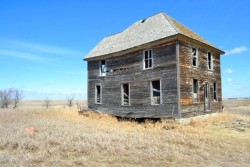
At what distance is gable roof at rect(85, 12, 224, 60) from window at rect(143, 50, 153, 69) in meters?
0.82

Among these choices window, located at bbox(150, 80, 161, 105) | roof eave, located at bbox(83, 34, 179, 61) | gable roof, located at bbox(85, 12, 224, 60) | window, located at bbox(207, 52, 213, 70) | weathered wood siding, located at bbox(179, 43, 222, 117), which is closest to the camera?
weathered wood siding, located at bbox(179, 43, 222, 117)

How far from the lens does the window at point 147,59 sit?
744 inches

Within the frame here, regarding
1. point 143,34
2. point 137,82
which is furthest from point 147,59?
point 143,34

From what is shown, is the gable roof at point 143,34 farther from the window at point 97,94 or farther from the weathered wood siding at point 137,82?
the window at point 97,94

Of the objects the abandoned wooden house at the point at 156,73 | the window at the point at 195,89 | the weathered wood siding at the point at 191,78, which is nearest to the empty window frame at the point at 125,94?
the abandoned wooden house at the point at 156,73

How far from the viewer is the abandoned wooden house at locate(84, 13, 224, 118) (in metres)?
17.2

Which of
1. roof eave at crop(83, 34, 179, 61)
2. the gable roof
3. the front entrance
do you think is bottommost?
the front entrance

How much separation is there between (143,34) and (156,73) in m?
3.96

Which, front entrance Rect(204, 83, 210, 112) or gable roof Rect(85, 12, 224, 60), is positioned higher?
gable roof Rect(85, 12, 224, 60)

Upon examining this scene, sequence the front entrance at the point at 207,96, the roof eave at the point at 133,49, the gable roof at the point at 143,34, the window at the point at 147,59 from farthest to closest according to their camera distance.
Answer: the front entrance at the point at 207,96 → the window at the point at 147,59 → the gable roof at the point at 143,34 → the roof eave at the point at 133,49

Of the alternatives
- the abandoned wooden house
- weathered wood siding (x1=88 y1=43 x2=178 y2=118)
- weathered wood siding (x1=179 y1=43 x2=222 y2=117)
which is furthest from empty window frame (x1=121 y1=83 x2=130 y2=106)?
weathered wood siding (x1=179 y1=43 x2=222 y2=117)

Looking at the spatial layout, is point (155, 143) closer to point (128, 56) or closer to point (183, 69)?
point (183, 69)

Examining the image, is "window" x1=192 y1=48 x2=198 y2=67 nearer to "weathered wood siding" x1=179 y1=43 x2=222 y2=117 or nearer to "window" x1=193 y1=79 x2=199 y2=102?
"weathered wood siding" x1=179 y1=43 x2=222 y2=117

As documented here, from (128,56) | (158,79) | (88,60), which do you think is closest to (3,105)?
(88,60)
